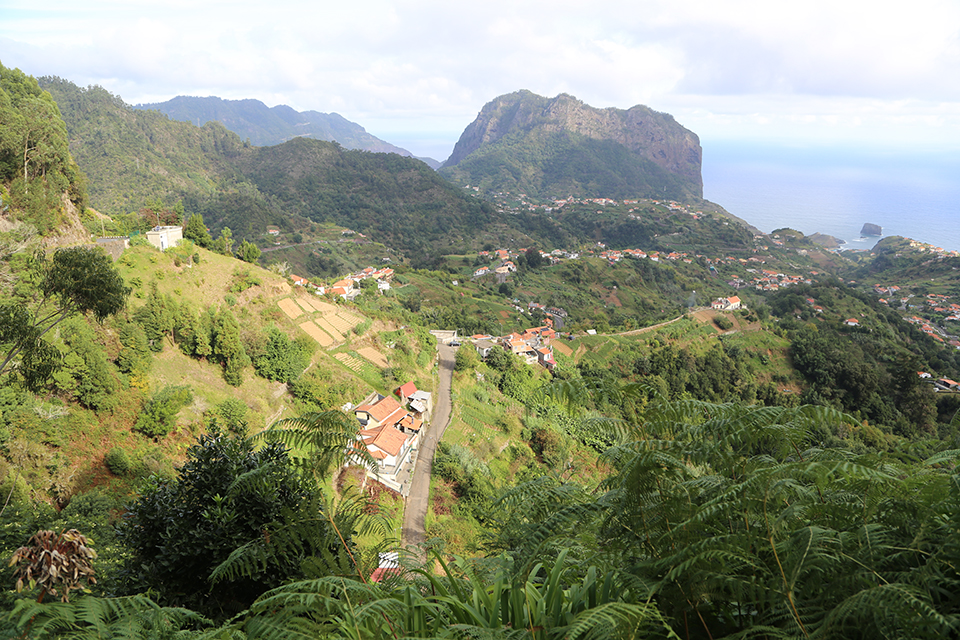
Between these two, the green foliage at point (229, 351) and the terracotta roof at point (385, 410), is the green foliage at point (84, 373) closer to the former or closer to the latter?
the green foliage at point (229, 351)

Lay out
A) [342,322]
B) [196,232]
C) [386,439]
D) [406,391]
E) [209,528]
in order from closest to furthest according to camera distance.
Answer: [209,528]
[386,439]
[406,391]
[196,232]
[342,322]

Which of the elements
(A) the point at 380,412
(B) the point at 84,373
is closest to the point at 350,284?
(A) the point at 380,412

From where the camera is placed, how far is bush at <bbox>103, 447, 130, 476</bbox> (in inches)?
393

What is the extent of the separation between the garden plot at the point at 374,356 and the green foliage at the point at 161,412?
27.8ft

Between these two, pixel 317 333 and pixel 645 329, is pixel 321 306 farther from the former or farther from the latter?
pixel 645 329

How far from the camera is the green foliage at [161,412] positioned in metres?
11.4

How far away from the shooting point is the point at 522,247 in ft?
243

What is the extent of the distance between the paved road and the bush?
6.21 m

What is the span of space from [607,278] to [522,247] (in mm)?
21463

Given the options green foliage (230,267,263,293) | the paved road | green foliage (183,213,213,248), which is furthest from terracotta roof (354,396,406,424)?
green foliage (183,213,213,248)

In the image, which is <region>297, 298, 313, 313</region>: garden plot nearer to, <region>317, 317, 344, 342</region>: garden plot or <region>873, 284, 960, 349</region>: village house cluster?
<region>317, 317, 344, 342</region>: garden plot

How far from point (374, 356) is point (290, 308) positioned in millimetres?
4172

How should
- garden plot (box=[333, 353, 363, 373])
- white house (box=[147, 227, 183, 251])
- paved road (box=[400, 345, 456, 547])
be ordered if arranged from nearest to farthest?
paved road (box=[400, 345, 456, 547])
white house (box=[147, 227, 183, 251])
garden plot (box=[333, 353, 363, 373])

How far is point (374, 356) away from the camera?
20.9 m
